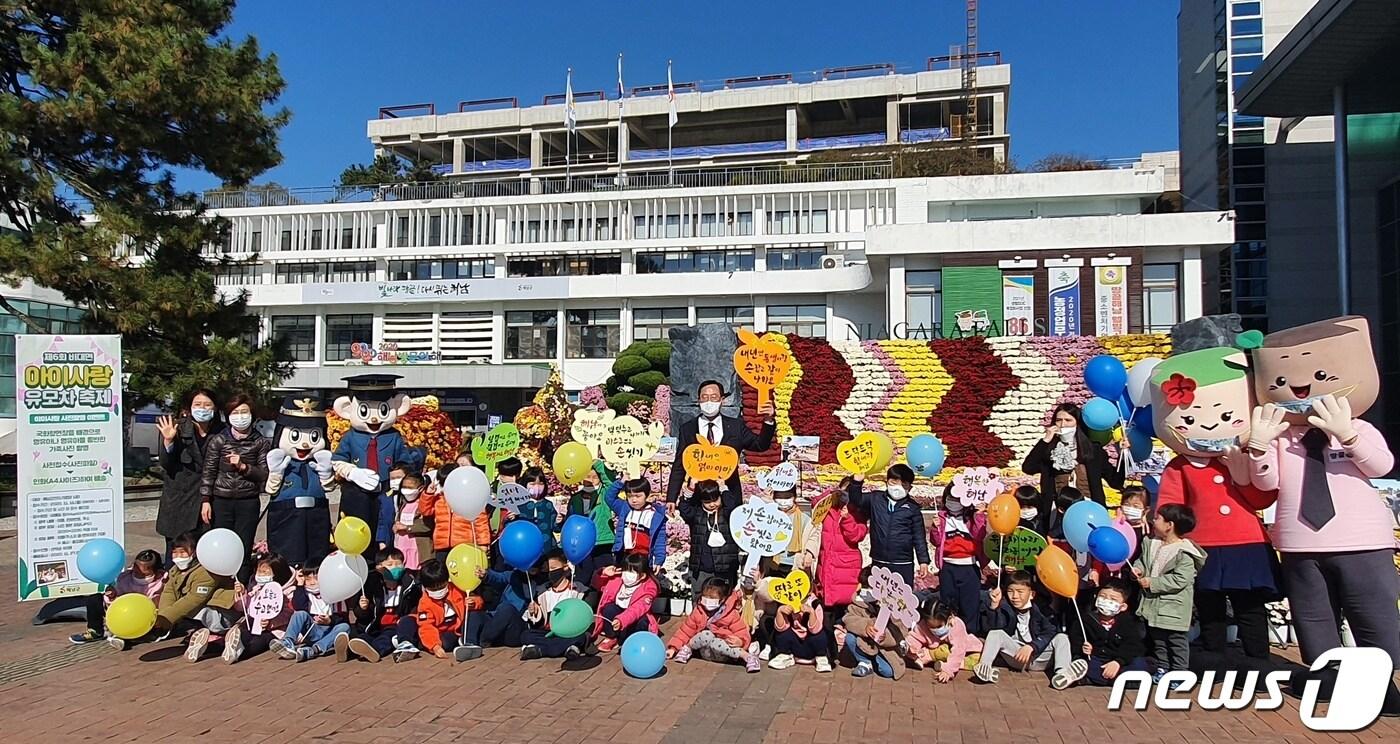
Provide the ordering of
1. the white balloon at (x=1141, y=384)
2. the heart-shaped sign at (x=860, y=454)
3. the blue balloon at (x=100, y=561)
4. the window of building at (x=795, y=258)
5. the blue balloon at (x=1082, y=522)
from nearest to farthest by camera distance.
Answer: the blue balloon at (x=1082, y=522) < the blue balloon at (x=100, y=561) < the white balloon at (x=1141, y=384) < the heart-shaped sign at (x=860, y=454) < the window of building at (x=795, y=258)

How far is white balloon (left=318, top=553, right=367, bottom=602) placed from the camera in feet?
21.9

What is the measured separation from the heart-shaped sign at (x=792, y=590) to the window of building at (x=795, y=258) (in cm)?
3295

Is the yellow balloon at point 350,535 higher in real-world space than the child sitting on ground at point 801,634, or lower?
higher

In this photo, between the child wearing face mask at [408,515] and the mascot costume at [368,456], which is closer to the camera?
the child wearing face mask at [408,515]

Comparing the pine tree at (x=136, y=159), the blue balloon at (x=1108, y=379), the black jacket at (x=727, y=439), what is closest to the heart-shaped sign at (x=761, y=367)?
the black jacket at (x=727, y=439)

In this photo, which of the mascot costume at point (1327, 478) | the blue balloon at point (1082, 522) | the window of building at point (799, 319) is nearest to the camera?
the mascot costume at point (1327, 478)

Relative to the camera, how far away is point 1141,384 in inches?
286

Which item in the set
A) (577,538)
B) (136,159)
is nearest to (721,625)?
(577,538)

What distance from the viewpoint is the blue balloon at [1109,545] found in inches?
241

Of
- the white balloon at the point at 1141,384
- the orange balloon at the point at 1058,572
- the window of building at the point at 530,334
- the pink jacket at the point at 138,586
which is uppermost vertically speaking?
the window of building at the point at 530,334

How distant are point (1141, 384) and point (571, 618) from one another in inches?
182

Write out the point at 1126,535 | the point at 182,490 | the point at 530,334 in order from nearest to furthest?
the point at 1126,535
the point at 182,490
the point at 530,334

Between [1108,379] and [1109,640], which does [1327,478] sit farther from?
[1108,379]

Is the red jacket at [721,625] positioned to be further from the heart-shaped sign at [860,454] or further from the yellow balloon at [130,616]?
the yellow balloon at [130,616]
